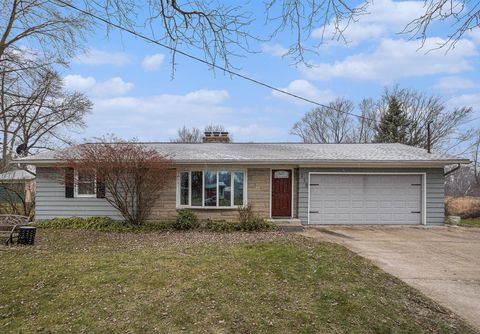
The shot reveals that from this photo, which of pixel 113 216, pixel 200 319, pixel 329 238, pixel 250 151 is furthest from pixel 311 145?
pixel 200 319

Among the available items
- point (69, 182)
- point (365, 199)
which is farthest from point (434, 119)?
point (69, 182)

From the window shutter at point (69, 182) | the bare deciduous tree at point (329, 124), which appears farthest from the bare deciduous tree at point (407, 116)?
the window shutter at point (69, 182)

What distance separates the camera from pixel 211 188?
12.8m

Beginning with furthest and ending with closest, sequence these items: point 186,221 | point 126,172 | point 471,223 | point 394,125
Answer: point 394,125 → point 471,223 → point 186,221 → point 126,172

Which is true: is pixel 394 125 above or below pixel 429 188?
above

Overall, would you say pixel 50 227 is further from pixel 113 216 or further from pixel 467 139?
pixel 467 139

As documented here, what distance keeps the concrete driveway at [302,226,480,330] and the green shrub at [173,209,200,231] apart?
371 cm

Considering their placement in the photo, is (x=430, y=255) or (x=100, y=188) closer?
(x=430, y=255)

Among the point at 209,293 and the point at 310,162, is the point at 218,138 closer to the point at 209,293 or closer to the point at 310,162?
the point at 310,162

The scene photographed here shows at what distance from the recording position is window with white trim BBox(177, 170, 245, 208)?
12.7m

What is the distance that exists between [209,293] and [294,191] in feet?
28.1

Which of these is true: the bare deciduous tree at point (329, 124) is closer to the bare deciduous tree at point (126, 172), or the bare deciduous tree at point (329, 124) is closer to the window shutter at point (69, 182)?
the bare deciduous tree at point (126, 172)

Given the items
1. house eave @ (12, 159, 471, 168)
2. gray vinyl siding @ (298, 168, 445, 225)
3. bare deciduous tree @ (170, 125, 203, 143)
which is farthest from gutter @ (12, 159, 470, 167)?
bare deciduous tree @ (170, 125, 203, 143)

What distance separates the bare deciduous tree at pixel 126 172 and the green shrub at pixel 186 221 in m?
1.06
